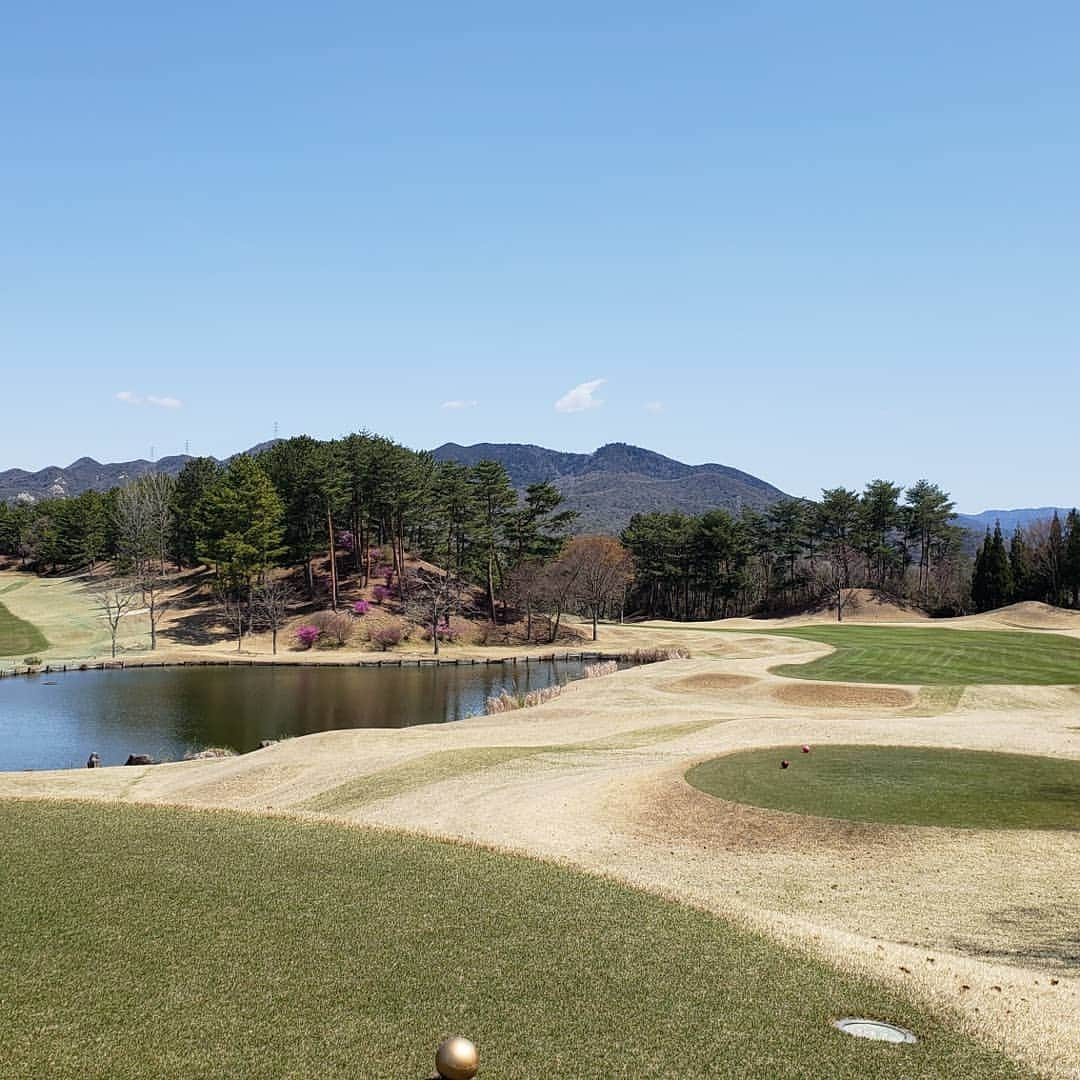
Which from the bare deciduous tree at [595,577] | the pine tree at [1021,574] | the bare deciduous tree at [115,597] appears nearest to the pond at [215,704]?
the bare deciduous tree at [595,577]

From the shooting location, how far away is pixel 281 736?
34938 mm

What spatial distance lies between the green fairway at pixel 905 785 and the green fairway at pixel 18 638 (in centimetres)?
5450

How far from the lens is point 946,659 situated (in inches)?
1810

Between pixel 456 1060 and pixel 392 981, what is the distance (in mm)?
1985

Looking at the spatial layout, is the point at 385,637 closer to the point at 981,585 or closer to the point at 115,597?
the point at 115,597

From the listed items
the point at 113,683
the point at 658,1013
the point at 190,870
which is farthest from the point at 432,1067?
the point at 113,683

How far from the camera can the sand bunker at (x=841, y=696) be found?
33406mm

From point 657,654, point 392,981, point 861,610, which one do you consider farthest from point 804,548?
point 392,981

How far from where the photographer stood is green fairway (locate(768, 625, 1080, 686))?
3922 centimetres

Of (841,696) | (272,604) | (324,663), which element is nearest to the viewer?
(841,696)

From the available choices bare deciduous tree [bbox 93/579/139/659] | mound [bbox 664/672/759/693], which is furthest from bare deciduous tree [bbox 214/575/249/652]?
mound [bbox 664/672/759/693]

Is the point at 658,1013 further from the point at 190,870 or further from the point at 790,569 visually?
the point at 790,569

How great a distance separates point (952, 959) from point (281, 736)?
29282mm

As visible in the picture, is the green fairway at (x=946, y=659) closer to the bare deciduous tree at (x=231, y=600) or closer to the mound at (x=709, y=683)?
the mound at (x=709, y=683)
